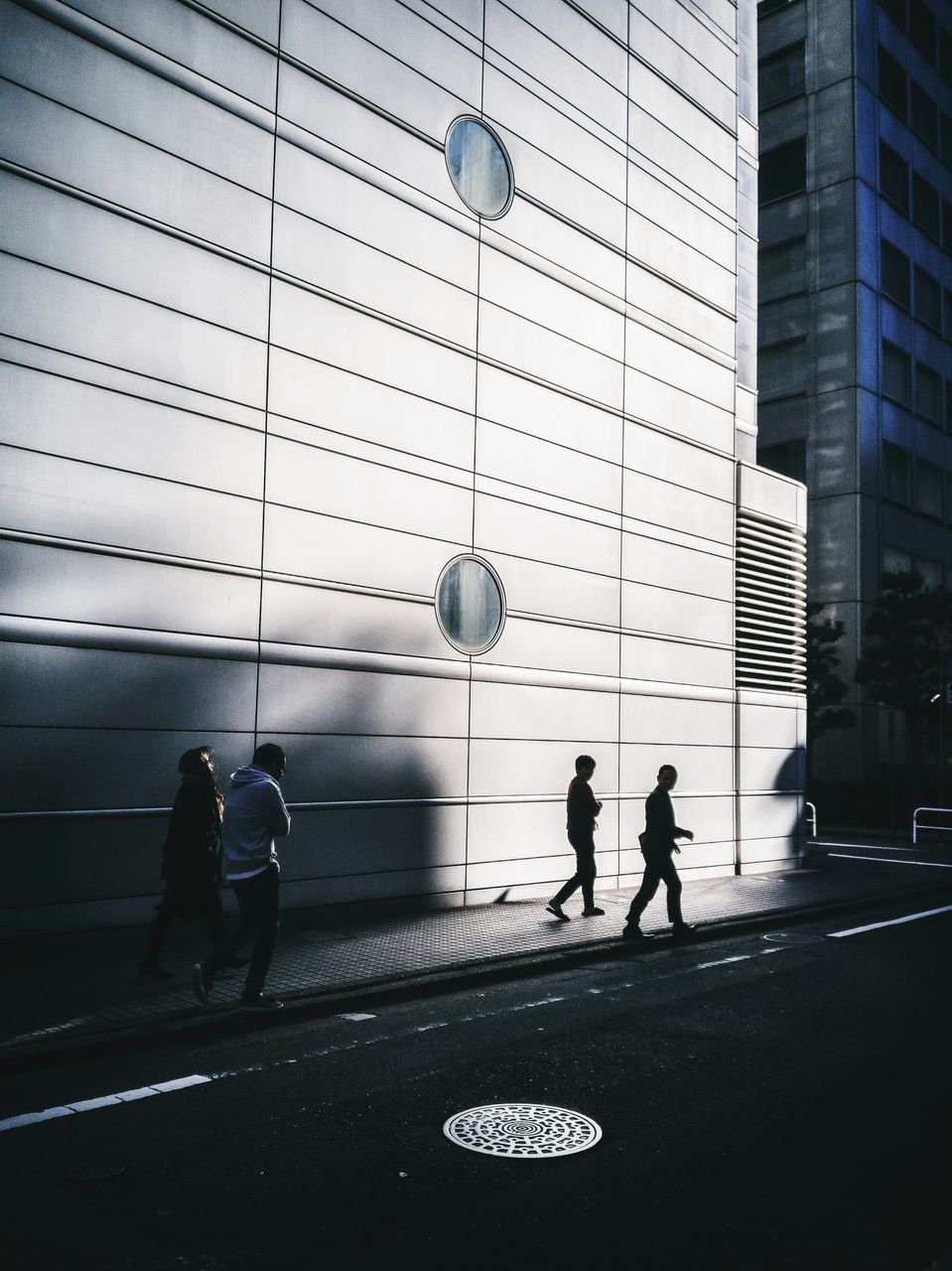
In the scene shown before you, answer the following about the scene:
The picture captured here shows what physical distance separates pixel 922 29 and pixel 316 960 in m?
40.3

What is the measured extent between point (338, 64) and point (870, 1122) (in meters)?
11.3

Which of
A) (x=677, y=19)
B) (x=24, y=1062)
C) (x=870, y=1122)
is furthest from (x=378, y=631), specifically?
(x=677, y=19)

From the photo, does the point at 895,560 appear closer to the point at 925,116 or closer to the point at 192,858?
the point at 925,116

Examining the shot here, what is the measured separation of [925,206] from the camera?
1420 inches

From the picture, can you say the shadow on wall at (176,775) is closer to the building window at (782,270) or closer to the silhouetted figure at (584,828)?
the silhouetted figure at (584,828)

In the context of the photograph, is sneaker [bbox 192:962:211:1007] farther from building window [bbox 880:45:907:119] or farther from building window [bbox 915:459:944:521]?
building window [bbox 880:45:907:119]

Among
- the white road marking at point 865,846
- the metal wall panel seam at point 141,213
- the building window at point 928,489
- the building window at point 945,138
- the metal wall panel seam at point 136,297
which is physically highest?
the building window at point 945,138

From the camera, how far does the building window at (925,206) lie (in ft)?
116

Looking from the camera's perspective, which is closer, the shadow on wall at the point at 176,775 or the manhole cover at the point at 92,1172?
the manhole cover at the point at 92,1172

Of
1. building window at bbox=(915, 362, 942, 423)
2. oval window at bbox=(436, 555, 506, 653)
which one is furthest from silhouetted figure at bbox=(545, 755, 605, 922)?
building window at bbox=(915, 362, 942, 423)

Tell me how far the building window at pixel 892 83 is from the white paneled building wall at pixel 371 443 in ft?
68.1

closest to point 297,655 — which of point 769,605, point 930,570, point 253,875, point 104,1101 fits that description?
point 253,875

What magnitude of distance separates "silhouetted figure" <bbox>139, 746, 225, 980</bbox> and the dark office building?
2443 centimetres

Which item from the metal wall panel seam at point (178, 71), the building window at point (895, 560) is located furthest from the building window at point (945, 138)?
the metal wall panel seam at point (178, 71)
